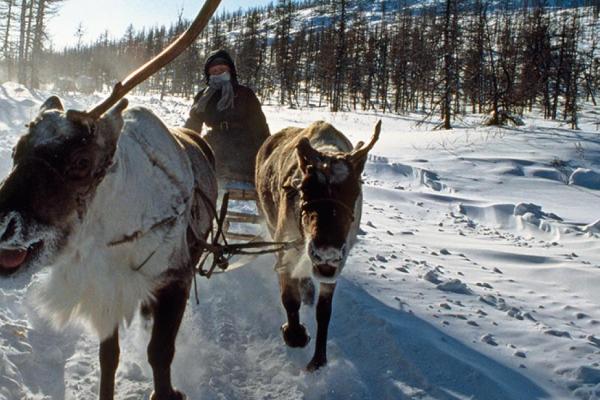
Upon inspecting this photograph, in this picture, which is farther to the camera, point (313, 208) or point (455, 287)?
point (455, 287)

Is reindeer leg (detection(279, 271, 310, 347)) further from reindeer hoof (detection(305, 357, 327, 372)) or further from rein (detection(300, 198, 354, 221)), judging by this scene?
rein (detection(300, 198, 354, 221))

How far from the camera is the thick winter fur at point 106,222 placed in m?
1.90

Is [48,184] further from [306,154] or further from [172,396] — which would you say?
[306,154]

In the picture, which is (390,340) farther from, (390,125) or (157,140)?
(390,125)

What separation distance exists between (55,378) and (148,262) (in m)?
1.23

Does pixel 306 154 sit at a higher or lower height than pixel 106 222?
higher

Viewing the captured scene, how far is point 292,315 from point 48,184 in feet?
7.86

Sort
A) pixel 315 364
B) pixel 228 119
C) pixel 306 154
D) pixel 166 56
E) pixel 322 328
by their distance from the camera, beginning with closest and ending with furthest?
pixel 166 56 → pixel 306 154 → pixel 315 364 → pixel 322 328 → pixel 228 119

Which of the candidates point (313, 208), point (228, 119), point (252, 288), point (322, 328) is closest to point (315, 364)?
point (322, 328)

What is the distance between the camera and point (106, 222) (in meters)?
2.38

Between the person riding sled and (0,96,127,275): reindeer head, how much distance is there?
3.93 meters

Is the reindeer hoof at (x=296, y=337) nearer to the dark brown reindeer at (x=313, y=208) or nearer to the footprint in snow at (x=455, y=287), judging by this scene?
the dark brown reindeer at (x=313, y=208)

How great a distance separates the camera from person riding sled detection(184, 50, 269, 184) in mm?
6039

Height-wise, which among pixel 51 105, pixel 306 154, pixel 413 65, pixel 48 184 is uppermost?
pixel 413 65
